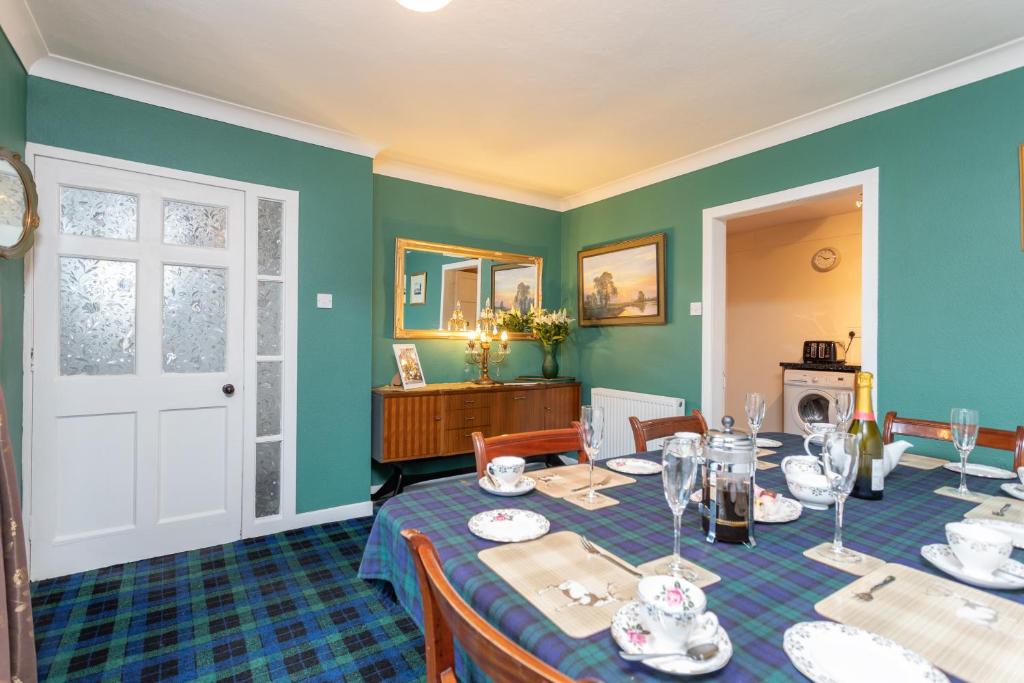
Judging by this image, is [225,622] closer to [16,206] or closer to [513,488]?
[513,488]

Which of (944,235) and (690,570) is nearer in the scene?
(690,570)

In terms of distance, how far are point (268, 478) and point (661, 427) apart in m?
2.38

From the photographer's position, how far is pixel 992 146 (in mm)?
2256

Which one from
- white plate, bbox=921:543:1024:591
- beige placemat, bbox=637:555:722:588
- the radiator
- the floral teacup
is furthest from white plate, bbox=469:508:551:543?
the radiator

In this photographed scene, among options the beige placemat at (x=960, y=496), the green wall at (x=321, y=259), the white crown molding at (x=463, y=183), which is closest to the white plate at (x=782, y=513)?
the beige placemat at (x=960, y=496)

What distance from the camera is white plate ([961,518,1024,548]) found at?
3.51 ft

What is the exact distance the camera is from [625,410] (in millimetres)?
3979

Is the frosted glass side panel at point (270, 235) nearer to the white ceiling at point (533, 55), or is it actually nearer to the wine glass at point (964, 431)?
the white ceiling at point (533, 55)

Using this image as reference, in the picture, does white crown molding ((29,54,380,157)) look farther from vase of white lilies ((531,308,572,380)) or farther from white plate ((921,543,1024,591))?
white plate ((921,543,1024,591))

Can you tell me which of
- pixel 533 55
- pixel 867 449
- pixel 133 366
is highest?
pixel 533 55

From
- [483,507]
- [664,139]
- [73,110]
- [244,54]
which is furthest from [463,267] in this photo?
[483,507]

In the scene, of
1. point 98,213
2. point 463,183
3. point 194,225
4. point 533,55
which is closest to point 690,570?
point 533,55

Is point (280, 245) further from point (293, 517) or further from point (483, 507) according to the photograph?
point (483, 507)

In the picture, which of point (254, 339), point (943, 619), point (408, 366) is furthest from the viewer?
point (408, 366)
